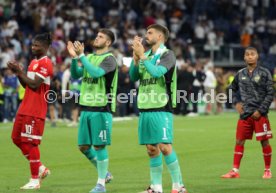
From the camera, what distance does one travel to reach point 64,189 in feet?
42.0

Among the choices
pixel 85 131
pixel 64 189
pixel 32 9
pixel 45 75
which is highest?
pixel 32 9

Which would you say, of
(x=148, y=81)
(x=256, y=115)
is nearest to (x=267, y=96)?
(x=256, y=115)

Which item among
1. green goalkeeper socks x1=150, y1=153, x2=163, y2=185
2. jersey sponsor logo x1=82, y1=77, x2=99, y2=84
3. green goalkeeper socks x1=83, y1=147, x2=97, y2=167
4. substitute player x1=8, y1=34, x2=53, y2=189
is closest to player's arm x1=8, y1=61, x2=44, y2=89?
substitute player x1=8, y1=34, x2=53, y2=189

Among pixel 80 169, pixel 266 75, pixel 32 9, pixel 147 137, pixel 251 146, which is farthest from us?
pixel 32 9

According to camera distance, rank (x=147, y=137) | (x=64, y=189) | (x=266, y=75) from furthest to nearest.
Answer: (x=266, y=75), (x=64, y=189), (x=147, y=137)

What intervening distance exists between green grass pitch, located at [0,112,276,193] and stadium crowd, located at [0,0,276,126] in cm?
479

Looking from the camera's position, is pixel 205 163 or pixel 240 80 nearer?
Result: pixel 240 80

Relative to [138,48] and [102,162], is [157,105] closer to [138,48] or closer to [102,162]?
[138,48]

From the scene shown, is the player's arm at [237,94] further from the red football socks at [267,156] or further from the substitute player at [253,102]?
the red football socks at [267,156]

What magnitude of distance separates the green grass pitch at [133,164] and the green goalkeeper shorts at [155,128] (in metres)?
0.98

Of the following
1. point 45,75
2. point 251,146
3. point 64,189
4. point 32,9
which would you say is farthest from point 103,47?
point 32,9

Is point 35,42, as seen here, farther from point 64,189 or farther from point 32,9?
point 32,9

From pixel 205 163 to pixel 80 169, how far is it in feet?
8.04

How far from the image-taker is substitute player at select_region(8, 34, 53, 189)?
1290cm
